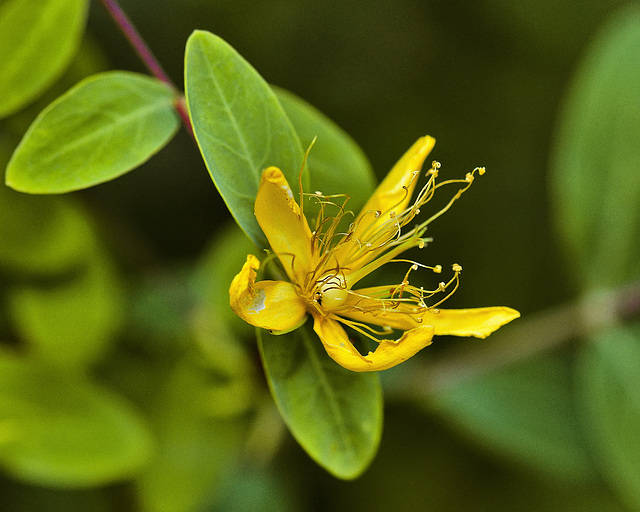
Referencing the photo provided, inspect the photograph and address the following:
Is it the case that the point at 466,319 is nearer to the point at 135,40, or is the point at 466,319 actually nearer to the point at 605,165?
the point at 135,40

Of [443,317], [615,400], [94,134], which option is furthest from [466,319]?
[615,400]

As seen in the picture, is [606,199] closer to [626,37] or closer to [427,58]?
[626,37]

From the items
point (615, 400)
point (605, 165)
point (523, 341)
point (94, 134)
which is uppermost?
point (94, 134)

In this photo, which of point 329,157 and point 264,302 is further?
point 329,157

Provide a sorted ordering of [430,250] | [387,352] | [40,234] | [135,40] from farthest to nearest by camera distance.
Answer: [430,250] < [40,234] < [135,40] < [387,352]

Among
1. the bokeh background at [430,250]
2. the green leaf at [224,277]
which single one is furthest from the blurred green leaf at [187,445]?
the green leaf at [224,277]

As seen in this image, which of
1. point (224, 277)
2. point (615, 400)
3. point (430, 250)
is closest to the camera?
point (224, 277)
